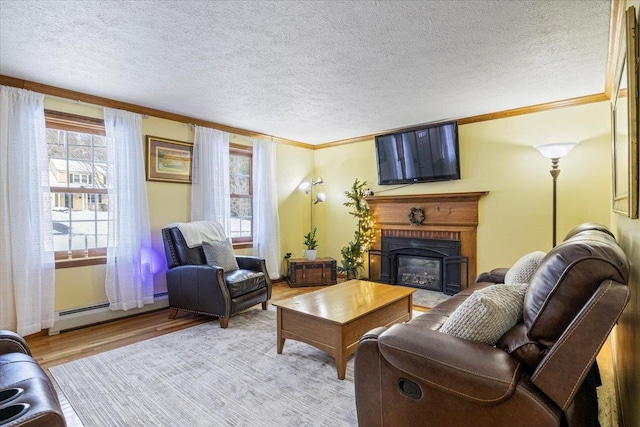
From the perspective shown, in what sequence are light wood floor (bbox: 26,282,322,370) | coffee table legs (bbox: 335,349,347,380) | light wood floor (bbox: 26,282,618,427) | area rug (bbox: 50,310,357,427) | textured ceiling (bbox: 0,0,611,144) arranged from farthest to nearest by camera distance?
light wood floor (bbox: 26,282,322,370) → light wood floor (bbox: 26,282,618,427) → coffee table legs (bbox: 335,349,347,380) → textured ceiling (bbox: 0,0,611,144) → area rug (bbox: 50,310,357,427)

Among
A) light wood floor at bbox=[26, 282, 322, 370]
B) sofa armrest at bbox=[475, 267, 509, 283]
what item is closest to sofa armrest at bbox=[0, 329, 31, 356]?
light wood floor at bbox=[26, 282, 322, 370]

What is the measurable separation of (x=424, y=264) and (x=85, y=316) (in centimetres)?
413

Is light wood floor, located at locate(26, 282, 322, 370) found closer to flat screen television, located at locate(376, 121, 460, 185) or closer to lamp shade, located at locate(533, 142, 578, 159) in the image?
flat screen television, located at locate(376, 121, 460, 185)

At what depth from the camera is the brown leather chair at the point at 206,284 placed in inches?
126

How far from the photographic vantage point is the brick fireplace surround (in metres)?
4.20

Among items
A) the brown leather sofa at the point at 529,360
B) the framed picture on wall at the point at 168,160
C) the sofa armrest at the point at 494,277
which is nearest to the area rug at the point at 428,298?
the sofa armrest at the point at 494,277

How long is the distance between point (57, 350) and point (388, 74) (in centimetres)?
369

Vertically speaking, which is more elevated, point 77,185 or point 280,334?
point 77,185

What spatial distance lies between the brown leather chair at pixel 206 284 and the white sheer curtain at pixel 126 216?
0.32m

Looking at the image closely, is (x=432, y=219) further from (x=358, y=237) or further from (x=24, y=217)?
(x=24, y=217)

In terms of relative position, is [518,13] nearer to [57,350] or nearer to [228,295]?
[228,295]

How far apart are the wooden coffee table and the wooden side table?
6.21 feet

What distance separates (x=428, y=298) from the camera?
13.7 ft

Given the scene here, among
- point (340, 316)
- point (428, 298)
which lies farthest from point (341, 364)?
point (428, 298)
